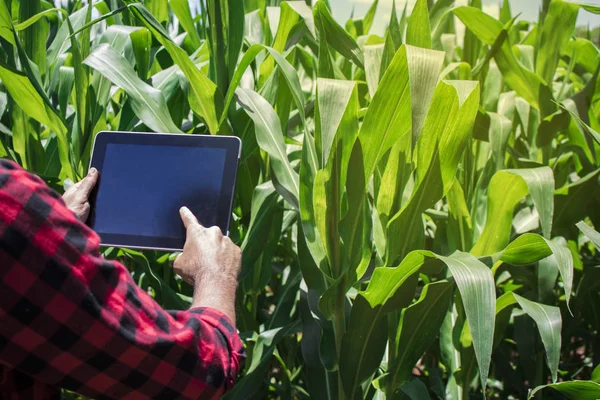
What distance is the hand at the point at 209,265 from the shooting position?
66 centimetres

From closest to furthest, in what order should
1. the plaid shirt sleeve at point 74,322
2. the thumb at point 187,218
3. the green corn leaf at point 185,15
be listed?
the plaid shirt sleeve at point 74,322
the thumb at point 187,218
the green corn leaf at point 185,15

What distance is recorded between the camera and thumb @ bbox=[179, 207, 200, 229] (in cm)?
77

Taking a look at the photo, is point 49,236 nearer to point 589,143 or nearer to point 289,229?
point 289,229

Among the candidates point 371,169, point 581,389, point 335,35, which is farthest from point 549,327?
point 335,35

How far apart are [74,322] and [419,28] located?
73cm

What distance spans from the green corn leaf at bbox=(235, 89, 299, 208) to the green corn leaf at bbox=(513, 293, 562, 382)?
1.13 ft

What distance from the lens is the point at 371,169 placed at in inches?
38.0

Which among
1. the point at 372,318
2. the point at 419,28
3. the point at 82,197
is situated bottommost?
the point at 372,318

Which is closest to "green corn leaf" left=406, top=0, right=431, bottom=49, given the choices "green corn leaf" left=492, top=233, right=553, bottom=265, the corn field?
the corn field

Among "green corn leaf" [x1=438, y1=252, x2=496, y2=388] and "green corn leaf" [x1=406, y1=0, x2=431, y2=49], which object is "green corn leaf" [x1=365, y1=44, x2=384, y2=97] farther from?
"green corn leaf" [x1=438, y1=252, x2=496, y2=388]

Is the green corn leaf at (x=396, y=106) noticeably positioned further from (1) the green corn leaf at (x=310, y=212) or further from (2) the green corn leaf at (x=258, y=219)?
(2) the green corn leaf at (x=258, y=219)

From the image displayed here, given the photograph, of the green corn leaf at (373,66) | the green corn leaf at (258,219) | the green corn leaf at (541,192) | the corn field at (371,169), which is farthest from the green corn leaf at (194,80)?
the green corn leaf at (541,192)

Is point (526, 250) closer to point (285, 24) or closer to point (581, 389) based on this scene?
point (581, 389)

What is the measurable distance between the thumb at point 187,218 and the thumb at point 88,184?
117 mm
